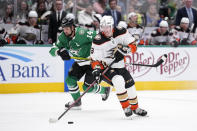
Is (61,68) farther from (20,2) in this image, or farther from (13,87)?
(20,2)

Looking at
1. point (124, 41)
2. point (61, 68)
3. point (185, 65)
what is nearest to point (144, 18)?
point (185, 65)

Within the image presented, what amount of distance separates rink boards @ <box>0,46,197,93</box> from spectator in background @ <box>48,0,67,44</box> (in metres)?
0.55

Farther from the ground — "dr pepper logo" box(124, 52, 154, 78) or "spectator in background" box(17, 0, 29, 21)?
"spectator in background" box(17, 0, 29, 21)

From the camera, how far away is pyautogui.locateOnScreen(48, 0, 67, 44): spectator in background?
812cm

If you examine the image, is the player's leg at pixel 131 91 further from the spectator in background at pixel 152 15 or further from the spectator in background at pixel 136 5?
the spectator in background at pixel 152 15

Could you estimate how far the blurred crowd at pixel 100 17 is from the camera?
8039mm

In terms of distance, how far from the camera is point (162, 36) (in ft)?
28.9

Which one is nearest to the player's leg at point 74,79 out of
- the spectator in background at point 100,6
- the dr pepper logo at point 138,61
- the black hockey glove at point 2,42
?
the black hockey glove at point 2,42

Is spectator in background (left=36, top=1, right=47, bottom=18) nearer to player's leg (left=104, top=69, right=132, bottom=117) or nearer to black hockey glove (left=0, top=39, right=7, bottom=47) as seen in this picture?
black hockey glove (left=0, top=39, right=7, bottom=47)

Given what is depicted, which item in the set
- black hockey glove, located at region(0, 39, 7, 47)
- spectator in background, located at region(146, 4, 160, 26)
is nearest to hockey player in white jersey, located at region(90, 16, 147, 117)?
black hockey glove, located at region(0, 39, 7, 47)

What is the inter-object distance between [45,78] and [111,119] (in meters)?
2.85

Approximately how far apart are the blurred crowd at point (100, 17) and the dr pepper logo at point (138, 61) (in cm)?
38

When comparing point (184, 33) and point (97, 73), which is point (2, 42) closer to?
point (97, 73)

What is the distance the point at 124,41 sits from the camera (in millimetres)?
5172
